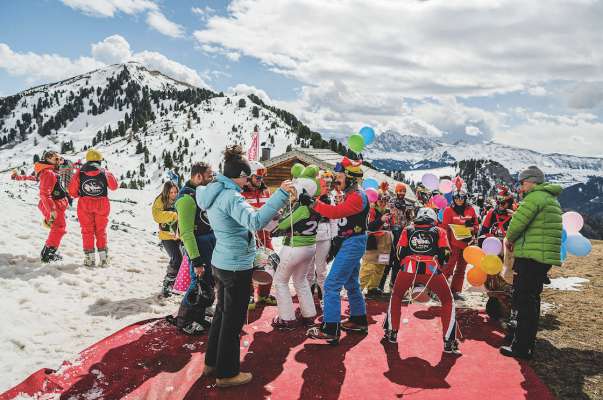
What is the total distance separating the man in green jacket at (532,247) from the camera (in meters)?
5.04

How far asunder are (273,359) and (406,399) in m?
1.64

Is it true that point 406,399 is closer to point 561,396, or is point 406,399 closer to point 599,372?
point 561,396

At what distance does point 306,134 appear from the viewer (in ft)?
413

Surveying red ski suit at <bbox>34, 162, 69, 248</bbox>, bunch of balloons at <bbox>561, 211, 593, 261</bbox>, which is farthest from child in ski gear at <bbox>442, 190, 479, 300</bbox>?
red ski suit at <bbox>34, 162, 69, 248</bbox>

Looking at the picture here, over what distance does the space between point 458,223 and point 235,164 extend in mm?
5771

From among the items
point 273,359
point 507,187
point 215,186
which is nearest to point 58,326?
point 273,359

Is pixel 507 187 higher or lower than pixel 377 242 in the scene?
higher

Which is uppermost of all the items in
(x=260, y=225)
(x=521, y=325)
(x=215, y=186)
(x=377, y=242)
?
(x=215, y=186)

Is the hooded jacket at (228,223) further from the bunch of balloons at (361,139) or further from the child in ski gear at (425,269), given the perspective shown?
the bunch of balloons at (361,139)

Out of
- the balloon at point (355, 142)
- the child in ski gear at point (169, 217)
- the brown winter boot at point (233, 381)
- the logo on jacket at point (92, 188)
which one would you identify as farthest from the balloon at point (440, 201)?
the logo on jacket at point (92, 188)

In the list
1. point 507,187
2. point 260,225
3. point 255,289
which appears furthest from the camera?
point 507,187

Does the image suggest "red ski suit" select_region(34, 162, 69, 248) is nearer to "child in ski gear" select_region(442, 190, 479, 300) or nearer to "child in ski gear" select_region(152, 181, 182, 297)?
"child in ski gear" select_region(152, 181, 182, 297)

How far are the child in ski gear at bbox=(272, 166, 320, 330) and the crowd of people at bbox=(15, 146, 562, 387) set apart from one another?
1 centimetres

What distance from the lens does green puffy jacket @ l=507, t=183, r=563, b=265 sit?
5.03 m
